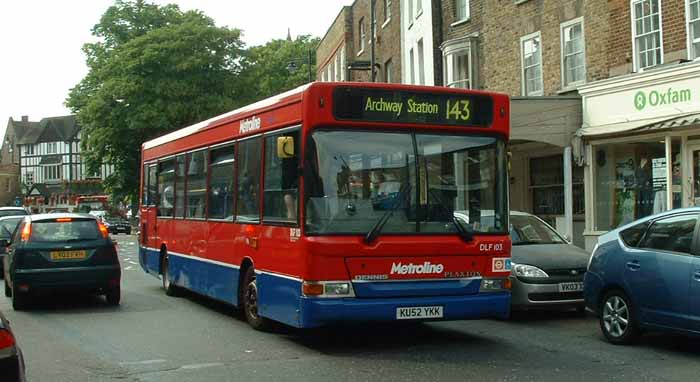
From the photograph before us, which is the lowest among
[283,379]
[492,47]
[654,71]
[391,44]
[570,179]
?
[283,379]

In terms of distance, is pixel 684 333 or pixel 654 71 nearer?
pixel 684 333

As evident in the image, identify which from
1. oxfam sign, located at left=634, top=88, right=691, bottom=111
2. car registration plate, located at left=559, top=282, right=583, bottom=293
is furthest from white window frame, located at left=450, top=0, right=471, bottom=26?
car registration plate, located at left=559, top=282, right=583, bottom=293

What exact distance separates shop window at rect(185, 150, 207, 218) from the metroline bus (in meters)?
2.66

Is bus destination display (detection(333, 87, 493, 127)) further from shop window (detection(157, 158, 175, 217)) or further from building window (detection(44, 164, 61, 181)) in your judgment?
building window (detection(44, 164, 61, 181))

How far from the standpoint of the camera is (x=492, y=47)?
24.6m

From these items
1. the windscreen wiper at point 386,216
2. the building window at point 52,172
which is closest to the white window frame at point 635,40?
the windscreen wiper at point 386,216

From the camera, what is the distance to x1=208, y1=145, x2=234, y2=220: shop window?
1156 cm

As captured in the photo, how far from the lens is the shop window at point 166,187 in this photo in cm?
1493

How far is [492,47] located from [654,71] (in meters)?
7.61

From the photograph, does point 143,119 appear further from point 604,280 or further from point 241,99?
point 604,280

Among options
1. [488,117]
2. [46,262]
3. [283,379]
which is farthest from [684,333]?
[46,262]

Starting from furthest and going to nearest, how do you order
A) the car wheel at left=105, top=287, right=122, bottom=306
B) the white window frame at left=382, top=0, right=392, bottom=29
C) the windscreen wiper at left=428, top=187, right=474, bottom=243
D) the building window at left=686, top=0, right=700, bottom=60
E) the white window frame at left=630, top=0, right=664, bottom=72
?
the white window frame at left=382, top=0, right=392, bottom=29 → the white window frame at left=630, top=0, right=664, bottom=72 → the building window at left=686, top=0, right=700, bottom=60 → the car wheel at left=105, top=287, right=122, bottom=306 → the windscreen wiper at left=428, top=187, right=474, bottom=243

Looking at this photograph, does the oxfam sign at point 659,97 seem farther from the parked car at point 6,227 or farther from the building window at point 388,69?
the building window at point 388,69

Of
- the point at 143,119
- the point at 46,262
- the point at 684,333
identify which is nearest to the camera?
the point at 684,333
